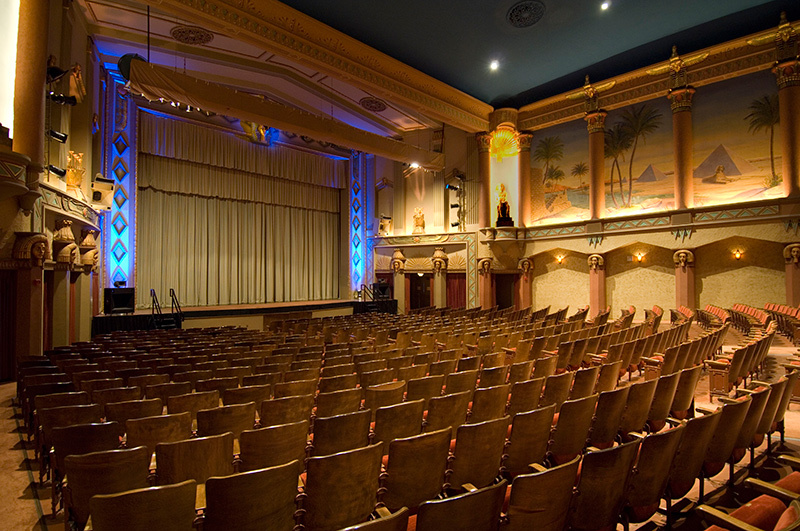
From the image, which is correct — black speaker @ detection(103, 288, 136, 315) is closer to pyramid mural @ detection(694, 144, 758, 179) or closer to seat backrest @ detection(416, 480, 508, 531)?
seat backrest @ detection(416, 480, 508, 531)

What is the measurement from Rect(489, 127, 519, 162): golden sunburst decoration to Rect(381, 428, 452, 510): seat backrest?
593 inches

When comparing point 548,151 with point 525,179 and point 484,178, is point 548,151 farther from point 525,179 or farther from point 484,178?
point 484,178

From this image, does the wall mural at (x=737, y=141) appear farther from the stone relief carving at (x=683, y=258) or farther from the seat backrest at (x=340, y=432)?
the seat backrest at (x=340, y=432)

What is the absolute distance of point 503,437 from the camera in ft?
8.53

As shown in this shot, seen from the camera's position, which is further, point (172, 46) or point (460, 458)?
point (172, 46)

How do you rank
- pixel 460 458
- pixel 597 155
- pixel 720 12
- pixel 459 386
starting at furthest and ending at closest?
1. pixel 597 155
2. pixel 720 12
3. pixel 459 386
4. pixel 460 458

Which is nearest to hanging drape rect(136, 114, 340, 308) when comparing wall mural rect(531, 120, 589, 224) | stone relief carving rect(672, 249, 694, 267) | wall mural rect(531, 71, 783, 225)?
wall mural rect(531, 120, 589, 224)

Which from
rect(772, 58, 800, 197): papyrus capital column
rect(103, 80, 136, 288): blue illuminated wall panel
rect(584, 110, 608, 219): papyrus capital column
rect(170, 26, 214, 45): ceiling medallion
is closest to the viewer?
rect(772, 58, 800, 197): papyrus capital column

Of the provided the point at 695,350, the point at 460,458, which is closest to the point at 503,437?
the point at 460,458

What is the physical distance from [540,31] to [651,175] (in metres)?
5.53

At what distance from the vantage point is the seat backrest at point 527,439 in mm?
2721

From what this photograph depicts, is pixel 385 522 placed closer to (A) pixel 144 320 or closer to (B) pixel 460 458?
(B) pixel 460 458

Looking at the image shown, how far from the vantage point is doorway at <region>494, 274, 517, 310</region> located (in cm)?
1631

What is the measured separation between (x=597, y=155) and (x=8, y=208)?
1485 centimetres
